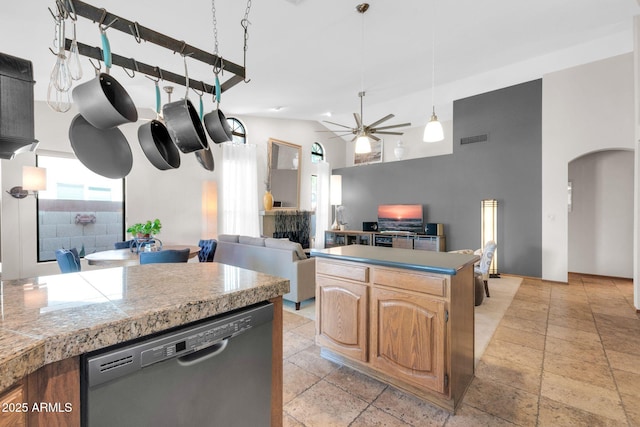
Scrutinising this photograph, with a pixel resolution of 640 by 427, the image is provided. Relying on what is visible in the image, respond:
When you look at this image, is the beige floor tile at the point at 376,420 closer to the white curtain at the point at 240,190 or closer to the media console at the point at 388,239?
the media console at the point at 388,239

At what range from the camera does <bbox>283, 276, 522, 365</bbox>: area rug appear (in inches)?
113

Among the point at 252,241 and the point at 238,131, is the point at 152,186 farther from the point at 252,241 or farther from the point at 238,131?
the point at 252,241

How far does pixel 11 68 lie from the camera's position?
1016 millimetres

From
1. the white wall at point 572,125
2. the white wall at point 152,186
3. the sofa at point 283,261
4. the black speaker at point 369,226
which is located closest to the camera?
the sofa at point 283,261

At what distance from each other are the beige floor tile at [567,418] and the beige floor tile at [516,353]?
1.73ft

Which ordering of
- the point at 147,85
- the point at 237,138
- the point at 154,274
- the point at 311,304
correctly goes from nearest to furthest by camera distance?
the point at 154,274, the point at 311,304, the point at 147,85, the point at 237,138

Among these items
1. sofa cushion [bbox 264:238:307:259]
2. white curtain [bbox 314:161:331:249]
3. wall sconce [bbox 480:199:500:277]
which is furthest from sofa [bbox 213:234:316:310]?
white curtain [bbox 314:161:331:249]

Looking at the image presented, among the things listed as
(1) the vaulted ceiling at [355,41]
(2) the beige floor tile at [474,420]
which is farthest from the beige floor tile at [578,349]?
(1) the vaulted ceiling at [355,41]

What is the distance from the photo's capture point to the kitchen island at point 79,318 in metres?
0.62

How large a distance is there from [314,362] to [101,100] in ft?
7.42

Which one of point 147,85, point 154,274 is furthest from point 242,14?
point 154,274

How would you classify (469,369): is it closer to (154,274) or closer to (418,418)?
(418,418)

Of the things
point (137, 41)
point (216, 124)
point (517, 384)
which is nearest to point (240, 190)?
point (216, 124)

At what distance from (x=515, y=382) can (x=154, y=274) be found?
2527 millimetres
